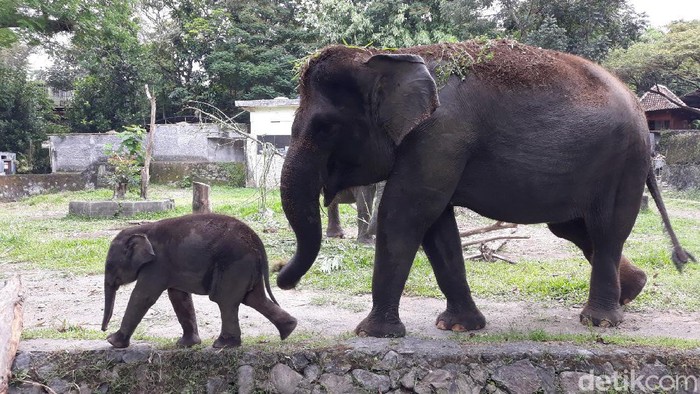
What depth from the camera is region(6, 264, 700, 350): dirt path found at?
504 centimetres

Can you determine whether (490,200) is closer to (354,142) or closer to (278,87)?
(354,142)

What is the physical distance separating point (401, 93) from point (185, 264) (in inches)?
72.2

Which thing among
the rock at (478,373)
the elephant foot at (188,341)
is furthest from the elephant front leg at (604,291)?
the elephant foot at (188,341)

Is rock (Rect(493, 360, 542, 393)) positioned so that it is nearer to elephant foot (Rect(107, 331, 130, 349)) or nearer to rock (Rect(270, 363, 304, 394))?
rock (Rect(270, 363, 304, 394))

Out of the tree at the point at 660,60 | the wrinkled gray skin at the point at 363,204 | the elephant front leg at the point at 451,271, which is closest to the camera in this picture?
the elephant front leg at the point at 451,271

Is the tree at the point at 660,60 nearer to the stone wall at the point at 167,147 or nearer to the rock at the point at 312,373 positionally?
the stone wall at the point at 167,147

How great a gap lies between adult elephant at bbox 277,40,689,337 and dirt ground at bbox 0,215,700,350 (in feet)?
1.20

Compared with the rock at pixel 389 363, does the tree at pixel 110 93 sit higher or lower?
higher

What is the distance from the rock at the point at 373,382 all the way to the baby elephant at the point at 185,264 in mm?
967

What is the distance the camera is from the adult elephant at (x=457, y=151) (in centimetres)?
430

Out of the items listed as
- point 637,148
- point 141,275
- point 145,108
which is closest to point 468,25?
point 145,108

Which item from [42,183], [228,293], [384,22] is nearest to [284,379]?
[228,293]

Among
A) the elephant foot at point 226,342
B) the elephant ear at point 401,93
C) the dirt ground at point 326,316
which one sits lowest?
the dirt ground at point 326,316

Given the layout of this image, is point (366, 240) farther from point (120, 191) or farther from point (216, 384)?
point (120, 191)
